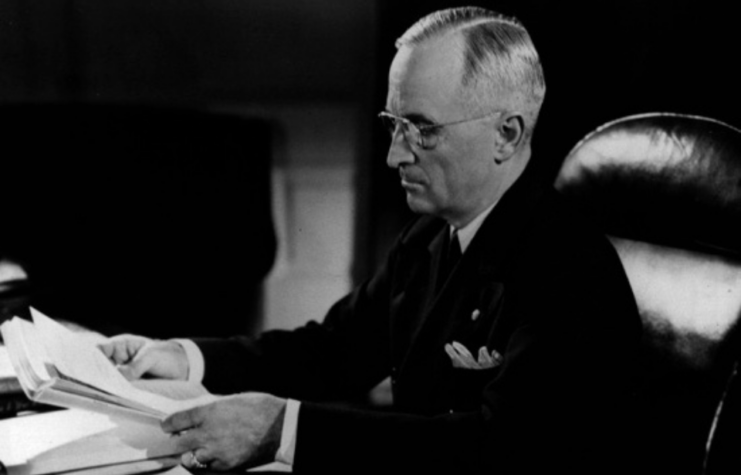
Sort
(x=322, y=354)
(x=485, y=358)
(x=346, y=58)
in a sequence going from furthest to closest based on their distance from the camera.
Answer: (x=346, y=58), (x=322, y=354), (x=485, y=358)

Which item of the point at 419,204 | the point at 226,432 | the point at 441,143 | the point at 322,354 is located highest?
the point at 441,143

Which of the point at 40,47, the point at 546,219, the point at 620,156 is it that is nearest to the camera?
the point at 546,219

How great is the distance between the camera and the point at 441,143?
4.40 ft

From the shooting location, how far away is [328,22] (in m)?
1.88

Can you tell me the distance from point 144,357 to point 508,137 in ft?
2.17

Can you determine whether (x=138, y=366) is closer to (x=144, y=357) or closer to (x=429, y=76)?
(x=144, y=357)

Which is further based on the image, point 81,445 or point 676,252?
point 676,252

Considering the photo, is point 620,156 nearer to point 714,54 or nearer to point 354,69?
point 714,54

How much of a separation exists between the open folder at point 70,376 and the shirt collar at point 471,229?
1.57 ft

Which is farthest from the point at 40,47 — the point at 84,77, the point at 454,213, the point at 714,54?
the point at 714,54

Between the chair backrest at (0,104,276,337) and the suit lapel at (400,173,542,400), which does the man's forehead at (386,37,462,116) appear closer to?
the suit lapel at (400,173,542,400)

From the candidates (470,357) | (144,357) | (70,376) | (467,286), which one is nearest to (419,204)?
(467,286)

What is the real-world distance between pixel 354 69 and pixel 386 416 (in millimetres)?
977

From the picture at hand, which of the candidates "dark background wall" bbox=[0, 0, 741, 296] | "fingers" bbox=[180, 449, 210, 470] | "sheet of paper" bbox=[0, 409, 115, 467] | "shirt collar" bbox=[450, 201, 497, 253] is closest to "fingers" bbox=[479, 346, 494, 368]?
"shirt collar" bbox=[450, 201, 497, 253]
